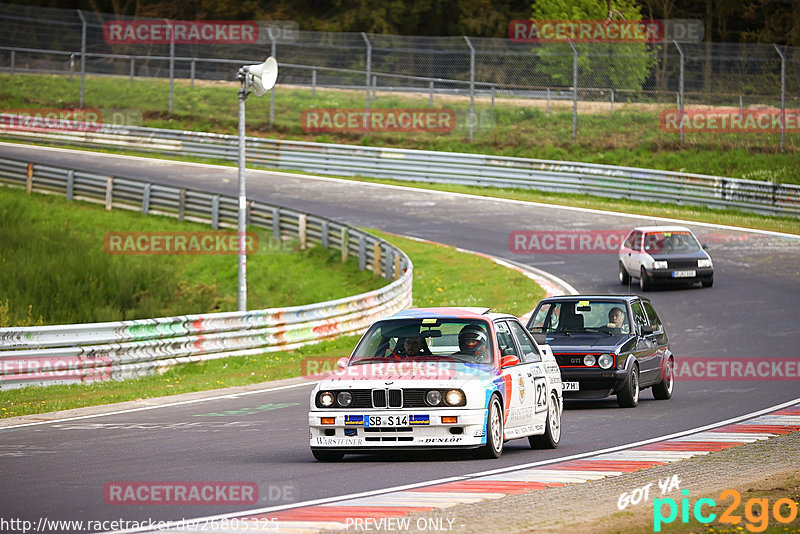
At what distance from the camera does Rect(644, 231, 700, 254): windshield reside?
27.9 metres

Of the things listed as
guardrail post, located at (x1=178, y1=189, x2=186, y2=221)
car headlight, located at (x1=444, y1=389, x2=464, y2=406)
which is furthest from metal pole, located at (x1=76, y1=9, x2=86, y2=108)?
car headlight, located at (x1=444, y1=389, x2=464, y2=406)

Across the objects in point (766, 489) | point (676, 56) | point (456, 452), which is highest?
point (676, 56)

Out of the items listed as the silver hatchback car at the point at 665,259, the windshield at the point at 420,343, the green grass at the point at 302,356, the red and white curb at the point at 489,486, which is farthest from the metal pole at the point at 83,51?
the red and white curb at the point at 489,486

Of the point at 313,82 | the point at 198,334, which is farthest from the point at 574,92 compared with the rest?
the point at 198,334

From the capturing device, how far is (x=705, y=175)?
39938 millimetres

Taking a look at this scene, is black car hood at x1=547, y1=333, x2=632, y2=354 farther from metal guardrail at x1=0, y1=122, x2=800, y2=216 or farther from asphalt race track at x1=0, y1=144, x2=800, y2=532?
metal guardrail at x1=0, y1=122, x2=800, y2=216

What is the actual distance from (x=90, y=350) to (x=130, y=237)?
60.2ft

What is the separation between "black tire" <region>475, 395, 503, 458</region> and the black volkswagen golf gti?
479 centimetres

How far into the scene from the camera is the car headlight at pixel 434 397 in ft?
34.6

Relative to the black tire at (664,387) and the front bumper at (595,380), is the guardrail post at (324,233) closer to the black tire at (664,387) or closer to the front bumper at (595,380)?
the black tire at (664,387)

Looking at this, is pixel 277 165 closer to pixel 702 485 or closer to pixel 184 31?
pixel 184 31

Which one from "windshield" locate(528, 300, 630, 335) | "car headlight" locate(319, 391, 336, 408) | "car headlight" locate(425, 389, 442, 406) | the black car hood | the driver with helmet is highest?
the driver with helmet

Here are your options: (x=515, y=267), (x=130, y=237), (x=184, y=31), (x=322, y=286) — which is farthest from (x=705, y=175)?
(x=184, y=31)

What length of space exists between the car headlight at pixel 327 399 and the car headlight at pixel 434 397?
0.84 metres
